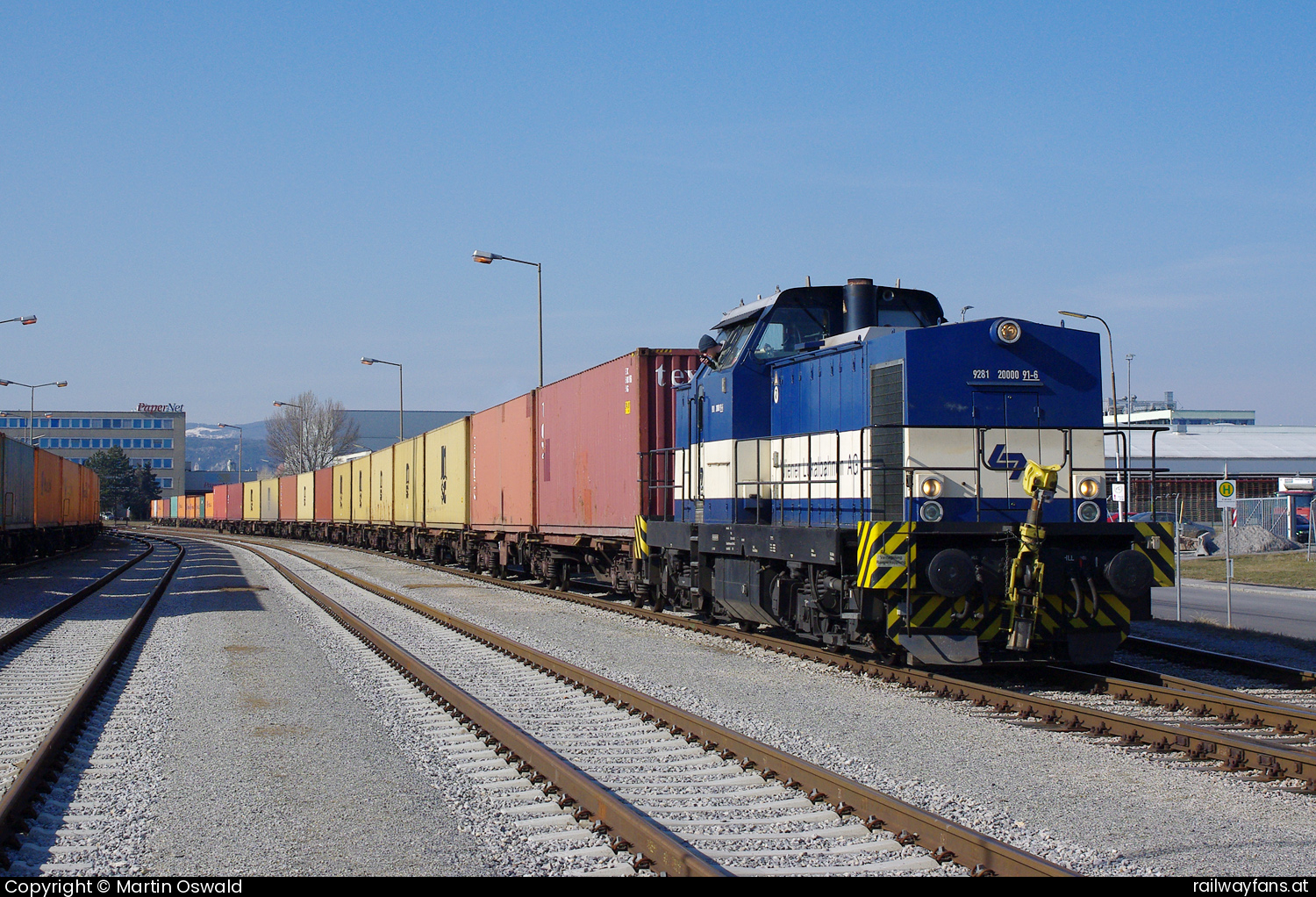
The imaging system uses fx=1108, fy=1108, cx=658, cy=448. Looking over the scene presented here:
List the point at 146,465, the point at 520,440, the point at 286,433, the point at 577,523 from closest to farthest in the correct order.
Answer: the point at 577,523, the point at 520,440, the point at 286,433, the point at 146,465

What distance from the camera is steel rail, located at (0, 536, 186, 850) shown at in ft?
15.9

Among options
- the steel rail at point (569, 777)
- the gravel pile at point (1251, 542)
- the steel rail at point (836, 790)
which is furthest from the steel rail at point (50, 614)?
the gravel pile at point (1251, 542)

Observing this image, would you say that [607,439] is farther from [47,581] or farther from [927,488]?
[47,581]

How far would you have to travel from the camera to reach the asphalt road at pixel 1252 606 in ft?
46.7

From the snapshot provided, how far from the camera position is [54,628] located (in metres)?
13.8

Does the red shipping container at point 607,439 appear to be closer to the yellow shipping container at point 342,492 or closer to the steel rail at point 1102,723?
the steel rail at point 1102,723

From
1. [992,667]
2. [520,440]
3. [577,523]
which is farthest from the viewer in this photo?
[520,440]

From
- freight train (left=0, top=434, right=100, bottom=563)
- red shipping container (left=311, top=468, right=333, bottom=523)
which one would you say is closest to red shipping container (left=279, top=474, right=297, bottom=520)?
red shipping container (left=311, top=468, right=333, bottom=523)

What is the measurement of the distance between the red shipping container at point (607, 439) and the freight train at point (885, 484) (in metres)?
0.05

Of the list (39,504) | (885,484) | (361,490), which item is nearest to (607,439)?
(885,484)

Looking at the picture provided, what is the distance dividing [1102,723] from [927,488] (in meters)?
2.46
